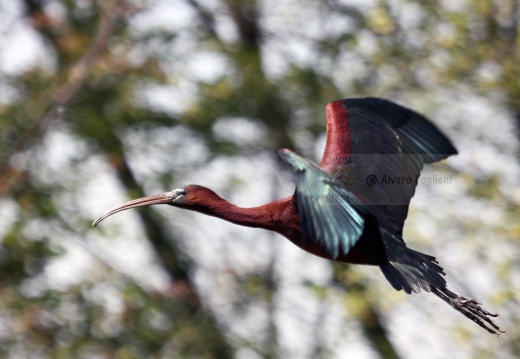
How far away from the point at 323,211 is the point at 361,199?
36.4 inches

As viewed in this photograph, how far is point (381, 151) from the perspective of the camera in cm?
700

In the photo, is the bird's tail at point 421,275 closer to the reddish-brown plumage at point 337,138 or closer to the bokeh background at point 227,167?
the reddish-brown plumage at point 337,138

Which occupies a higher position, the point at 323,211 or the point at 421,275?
the point at 421,275

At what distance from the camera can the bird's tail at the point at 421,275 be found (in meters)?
6.33

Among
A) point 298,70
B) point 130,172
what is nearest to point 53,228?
point 130,172

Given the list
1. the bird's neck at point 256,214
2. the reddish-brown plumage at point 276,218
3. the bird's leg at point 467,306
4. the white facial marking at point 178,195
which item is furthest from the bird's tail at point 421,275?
the white facial marking at point 178,195

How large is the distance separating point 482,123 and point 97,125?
3.86 metres

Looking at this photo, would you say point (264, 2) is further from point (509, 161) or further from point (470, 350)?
point (470, 350)

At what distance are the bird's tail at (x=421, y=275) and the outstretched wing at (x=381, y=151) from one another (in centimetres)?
18

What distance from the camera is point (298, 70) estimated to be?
12219 mm

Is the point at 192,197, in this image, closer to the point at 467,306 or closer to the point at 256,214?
the point at 256,214

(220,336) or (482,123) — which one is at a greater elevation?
(482,123)

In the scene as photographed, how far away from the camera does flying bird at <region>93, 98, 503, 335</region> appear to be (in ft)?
18.8

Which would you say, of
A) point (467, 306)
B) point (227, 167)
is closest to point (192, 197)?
point (467, 306)
